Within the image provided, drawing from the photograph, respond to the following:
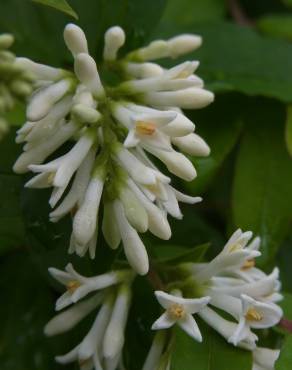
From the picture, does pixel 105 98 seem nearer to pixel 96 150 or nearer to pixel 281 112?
pixel 96 150

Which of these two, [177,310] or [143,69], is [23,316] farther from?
[143,69]

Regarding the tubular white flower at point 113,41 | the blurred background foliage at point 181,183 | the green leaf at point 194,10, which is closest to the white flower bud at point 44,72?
the tubular white flower at point 113,41

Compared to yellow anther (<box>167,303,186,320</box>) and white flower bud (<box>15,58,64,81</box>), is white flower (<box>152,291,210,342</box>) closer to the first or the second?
yellow anther (<box>167,303,186,320</box>)

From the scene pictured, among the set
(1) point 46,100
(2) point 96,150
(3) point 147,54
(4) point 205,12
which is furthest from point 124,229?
(4) point 205,12

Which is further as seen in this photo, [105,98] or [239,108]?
[239,108]

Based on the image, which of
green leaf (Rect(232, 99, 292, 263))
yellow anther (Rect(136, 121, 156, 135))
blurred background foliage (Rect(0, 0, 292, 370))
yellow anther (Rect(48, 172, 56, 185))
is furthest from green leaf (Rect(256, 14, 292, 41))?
yellow anther (Rect(48, 172, 56, 185))

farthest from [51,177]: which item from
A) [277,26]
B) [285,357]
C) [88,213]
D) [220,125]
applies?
[277,26]
